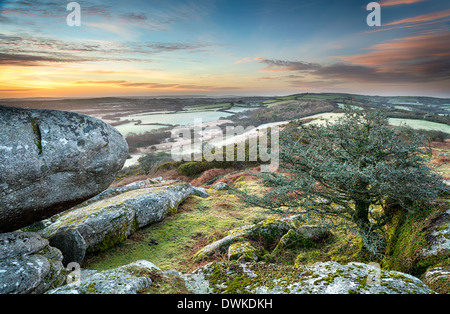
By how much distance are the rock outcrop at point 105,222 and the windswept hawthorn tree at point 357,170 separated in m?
5.89

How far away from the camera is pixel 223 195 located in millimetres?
17078

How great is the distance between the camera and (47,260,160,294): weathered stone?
410cm

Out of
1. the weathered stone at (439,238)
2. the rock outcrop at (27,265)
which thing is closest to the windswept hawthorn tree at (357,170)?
the weathered stone at (439,238)

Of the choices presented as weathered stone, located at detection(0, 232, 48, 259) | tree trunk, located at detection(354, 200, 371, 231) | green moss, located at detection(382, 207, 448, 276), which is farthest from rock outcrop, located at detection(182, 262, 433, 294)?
weathered stone, located at detection(0, 232, 48, 259)

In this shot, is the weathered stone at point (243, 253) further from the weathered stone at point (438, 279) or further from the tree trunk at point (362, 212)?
the weathered stone at point (438, 279)

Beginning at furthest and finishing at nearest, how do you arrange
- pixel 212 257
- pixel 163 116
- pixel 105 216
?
pixel 163 116, pixel 105 216, pixel 212 257

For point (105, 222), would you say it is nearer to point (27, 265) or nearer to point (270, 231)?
point (27, 265)

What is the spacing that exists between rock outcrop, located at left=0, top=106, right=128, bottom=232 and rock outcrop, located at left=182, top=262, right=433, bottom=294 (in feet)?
14.7

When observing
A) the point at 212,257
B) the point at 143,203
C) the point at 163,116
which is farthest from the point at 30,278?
the point at 163,116

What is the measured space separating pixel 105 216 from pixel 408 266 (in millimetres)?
→ 9990

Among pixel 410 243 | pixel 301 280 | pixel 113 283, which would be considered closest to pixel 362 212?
pixel 410 243

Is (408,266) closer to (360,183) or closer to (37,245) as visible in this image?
(360,183)

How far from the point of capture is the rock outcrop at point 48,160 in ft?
19.1
